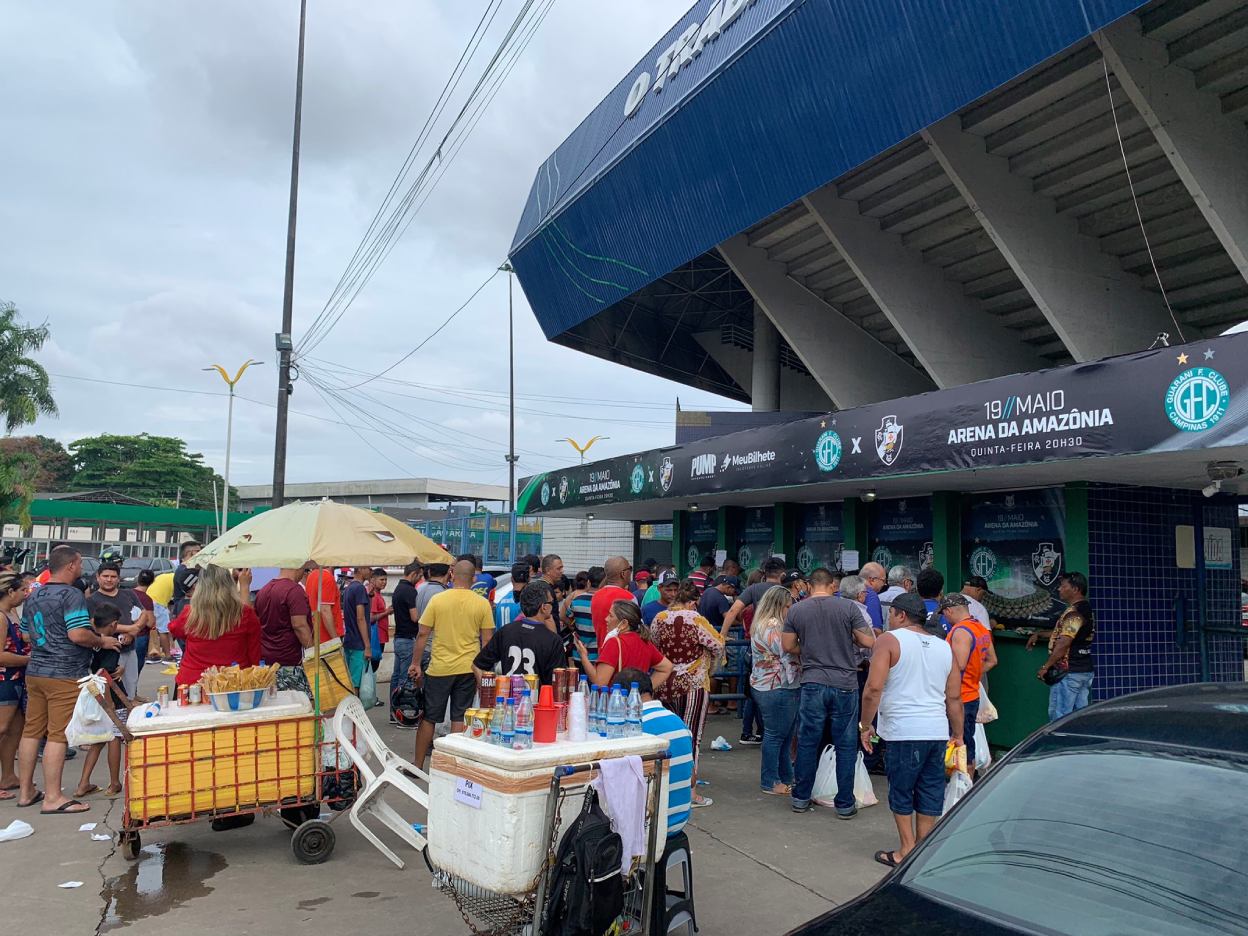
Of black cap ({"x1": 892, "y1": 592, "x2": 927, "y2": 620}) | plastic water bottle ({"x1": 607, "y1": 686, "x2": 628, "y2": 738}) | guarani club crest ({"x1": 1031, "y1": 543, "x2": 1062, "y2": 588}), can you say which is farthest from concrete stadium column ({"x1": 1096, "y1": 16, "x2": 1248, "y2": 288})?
plastic water bottle ({"x1": 607, "y1": 686, "x2": 628, "y2": 738})

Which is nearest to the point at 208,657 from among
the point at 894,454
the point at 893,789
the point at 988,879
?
the point at 893,789

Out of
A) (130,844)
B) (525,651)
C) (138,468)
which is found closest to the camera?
(130,844)

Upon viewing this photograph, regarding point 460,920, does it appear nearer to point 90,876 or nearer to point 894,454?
point 90,876

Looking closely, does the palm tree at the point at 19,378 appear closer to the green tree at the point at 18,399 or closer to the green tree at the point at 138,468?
the green tree at the point at 18,399

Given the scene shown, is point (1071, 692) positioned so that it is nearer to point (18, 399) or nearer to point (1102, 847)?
point (1102, 847)

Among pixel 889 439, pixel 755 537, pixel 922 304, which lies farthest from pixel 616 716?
pixel 922 304

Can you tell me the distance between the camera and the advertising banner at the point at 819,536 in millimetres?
13492

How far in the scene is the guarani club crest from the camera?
9.47m

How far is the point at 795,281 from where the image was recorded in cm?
1752

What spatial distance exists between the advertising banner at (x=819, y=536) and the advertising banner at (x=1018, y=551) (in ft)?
8.41

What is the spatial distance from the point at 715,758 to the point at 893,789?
3.52 m

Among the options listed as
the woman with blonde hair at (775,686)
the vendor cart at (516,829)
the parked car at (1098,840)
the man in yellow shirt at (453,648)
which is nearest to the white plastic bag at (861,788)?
the woman with blonde hair at (775,686)

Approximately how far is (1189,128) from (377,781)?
10.4 meters

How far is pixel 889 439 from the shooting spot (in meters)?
9.25
